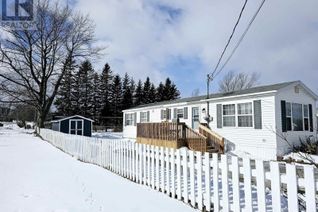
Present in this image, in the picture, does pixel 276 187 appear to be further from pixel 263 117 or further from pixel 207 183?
pixel 263 117

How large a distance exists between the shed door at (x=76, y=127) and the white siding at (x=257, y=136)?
62.9 ft

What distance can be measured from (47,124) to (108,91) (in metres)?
16.6

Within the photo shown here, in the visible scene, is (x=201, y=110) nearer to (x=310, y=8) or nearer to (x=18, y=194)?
(x=310, y=8)

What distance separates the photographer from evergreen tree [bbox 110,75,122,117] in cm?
5637

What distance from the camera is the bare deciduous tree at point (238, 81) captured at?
50125 millimetres

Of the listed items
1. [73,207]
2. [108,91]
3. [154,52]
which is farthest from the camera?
[108,91]

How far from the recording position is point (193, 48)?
17.6 m

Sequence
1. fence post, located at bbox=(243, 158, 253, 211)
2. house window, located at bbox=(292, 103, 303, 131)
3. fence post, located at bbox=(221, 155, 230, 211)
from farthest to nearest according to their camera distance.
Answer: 1. house window, located at bbox=(292, 103, 303, 131)
2. fence post, located at bbox=(221, 155, 230, 211)
3. fence post, located at bbox=(243, 158, 253, 211)

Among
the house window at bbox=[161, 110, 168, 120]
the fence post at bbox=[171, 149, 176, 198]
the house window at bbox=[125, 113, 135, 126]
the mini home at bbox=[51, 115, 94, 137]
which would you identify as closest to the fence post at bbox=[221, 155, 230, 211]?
the fence post at bbox=[171, 149, 176, 198]

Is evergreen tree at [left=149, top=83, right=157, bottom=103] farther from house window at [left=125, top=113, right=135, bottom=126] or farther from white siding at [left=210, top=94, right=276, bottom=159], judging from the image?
white siding at [left=210, top=94, right=276, bottom=159]

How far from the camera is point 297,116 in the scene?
15.1 meters

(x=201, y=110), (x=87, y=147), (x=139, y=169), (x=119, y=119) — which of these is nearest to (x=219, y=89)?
(x=119, y=119)

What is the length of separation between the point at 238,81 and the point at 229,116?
3649 centimetres

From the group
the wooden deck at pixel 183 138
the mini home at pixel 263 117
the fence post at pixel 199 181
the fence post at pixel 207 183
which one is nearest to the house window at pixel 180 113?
the mini home at pixel 263 117
